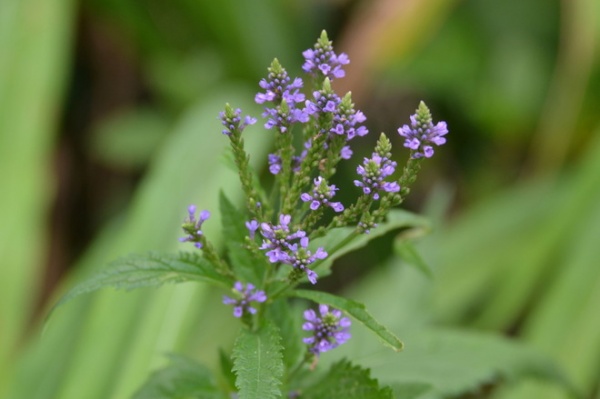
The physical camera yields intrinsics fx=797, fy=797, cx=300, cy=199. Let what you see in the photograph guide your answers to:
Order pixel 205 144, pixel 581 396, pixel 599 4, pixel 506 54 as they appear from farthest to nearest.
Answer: pixel 506 54 < pixel 599 4 < pixel 205 144 < pixel 581 396

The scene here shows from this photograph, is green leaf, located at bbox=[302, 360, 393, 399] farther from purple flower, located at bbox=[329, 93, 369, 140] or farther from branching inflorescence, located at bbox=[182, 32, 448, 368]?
purple flower, located at bbox=[329, 93, 369, 140]

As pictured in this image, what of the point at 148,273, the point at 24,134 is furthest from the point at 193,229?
the point at 24,134

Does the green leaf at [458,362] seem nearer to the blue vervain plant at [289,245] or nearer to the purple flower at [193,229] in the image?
the blue vervain plant at [289,245]

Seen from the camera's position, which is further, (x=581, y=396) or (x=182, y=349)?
(x=581, y=396)

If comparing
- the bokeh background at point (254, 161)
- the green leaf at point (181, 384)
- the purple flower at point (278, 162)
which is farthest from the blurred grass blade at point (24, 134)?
the purple flower at point (278, 162)

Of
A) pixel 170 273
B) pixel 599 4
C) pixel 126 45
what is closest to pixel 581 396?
pixel 170 273

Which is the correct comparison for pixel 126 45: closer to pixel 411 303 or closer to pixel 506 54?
pixel 506 54
